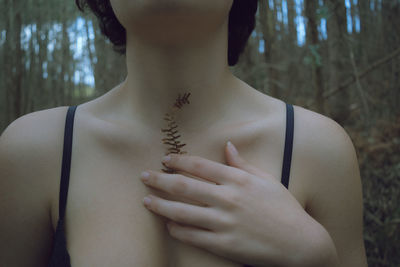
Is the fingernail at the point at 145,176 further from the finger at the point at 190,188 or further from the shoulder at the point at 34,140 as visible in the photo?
the shoulder at the point at 34,140

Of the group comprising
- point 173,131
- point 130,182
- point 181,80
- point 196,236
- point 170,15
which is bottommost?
point 196,236

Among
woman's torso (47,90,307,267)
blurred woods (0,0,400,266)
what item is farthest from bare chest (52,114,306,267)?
blurred woods (0,0,400,266)

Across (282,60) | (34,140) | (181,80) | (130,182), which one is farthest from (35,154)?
(282,60)

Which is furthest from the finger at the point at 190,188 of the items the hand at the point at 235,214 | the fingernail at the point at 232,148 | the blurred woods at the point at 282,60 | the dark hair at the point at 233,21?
the blurred woods at the point at 282,60

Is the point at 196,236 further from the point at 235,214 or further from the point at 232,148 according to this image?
the point at 232,148

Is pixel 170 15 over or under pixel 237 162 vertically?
over
